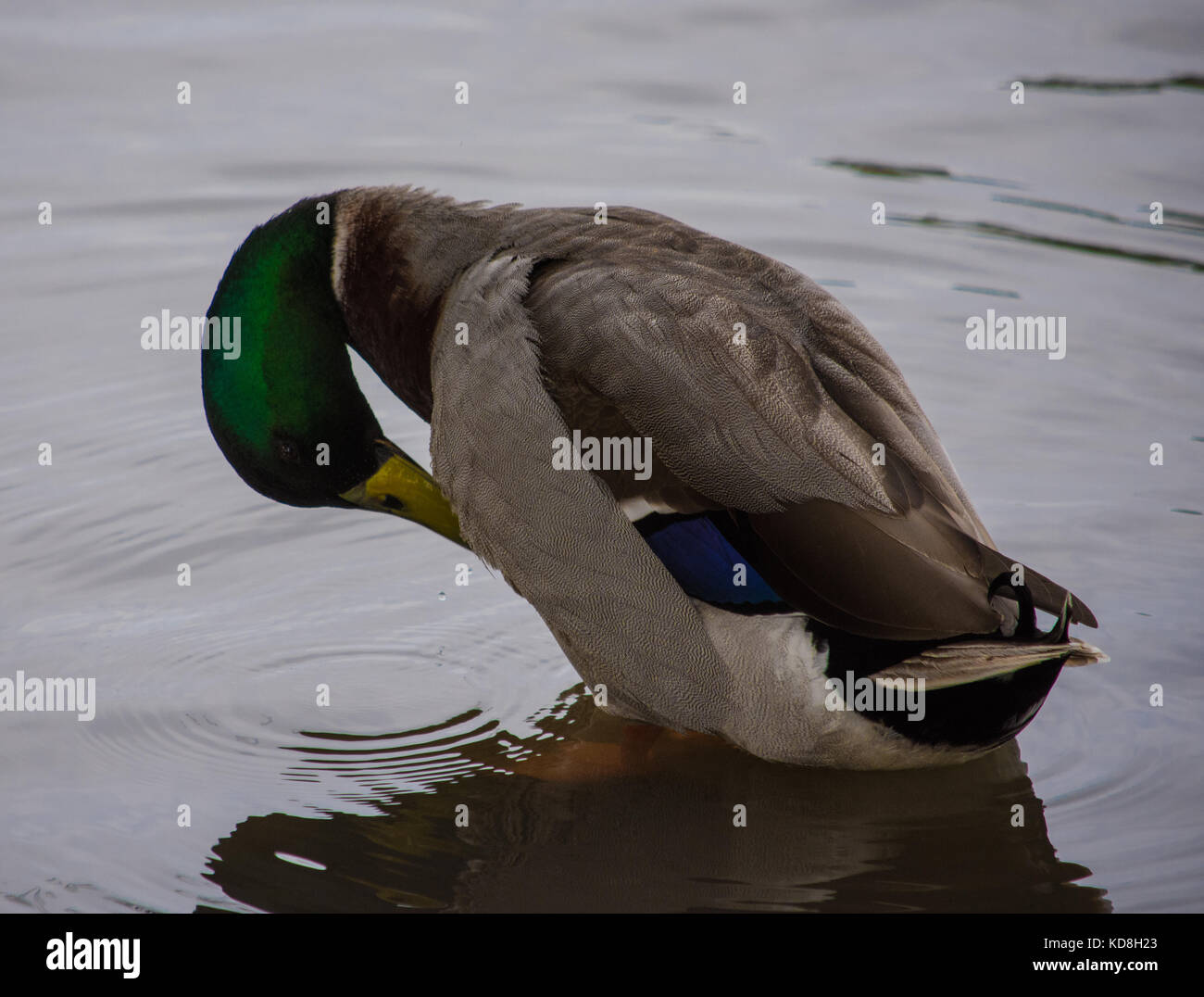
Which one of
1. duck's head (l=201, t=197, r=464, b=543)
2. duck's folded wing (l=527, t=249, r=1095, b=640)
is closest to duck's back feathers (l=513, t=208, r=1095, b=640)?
duck's folded wing (l=527, t=249, r=1095, b=640)

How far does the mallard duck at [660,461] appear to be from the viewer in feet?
12.6

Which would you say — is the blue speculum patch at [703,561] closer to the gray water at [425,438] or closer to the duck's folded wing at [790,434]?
the duck's folded wing at [790,434]

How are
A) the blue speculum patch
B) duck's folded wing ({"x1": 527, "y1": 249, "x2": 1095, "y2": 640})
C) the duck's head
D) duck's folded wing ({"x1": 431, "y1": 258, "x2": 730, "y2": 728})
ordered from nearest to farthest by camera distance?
duck's folded wing ({"x1": 527, "y1": 249, "x2": 1095, "y2": 640}), the blue speculum patch, duck's folded wing ({"x1": 431, "y1": 258, "x2": 730, "y2": 728}), the duck's head

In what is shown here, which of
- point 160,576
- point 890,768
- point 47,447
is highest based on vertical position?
point 47,447

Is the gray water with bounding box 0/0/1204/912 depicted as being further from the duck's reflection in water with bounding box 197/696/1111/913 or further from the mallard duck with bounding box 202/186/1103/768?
the mallard duck with bounding box 202/186/1103/768

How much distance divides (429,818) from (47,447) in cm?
259

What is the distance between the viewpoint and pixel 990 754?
182 inches

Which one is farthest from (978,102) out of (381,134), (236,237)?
(236,237)

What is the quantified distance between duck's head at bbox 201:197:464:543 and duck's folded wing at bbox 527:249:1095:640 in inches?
25.3

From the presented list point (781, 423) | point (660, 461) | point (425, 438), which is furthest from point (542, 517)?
point (425, 438)

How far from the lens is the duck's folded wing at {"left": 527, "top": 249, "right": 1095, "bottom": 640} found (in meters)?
3.77

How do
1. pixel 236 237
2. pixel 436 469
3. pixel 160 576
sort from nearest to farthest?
pixel 436 469 → pixel 160 576 → pixel 236 237

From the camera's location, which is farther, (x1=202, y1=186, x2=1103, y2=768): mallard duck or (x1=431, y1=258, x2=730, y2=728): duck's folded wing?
(x1=431, y1=258, x2=730, y2=728): duck's folded wing
